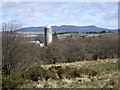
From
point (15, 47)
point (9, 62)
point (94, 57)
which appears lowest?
point (94, 57)

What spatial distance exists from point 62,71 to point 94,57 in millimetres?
26926

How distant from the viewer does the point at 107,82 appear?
40.4 feet

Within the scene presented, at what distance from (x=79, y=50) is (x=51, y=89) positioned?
3096cm

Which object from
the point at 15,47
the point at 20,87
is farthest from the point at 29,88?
the point at 15,47

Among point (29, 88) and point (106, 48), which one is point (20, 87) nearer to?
point (29, 88)

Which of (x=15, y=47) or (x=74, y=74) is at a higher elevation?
(x=15, y=47)

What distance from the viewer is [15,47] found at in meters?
15.2

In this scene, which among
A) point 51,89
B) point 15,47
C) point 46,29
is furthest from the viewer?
point 46,29

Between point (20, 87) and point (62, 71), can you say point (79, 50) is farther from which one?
point (20, 87)

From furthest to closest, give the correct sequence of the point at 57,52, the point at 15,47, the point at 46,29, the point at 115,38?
the point at 46,29
the point at 115,38
the point at 57,52
the point at 15,47

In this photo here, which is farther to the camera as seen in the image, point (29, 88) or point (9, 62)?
point (9, 62)

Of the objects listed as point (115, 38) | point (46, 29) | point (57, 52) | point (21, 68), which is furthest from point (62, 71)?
point (46, 29)

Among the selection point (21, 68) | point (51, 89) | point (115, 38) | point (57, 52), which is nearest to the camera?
point (51, 89)

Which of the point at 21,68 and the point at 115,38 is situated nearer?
the point at 21,68
